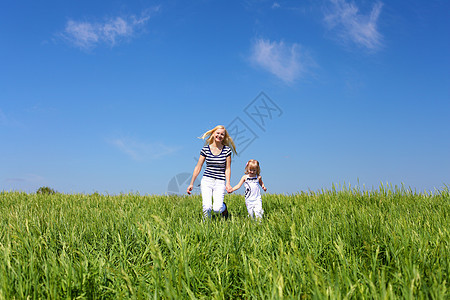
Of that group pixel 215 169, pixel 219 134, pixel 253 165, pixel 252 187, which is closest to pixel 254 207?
pixel 252 187

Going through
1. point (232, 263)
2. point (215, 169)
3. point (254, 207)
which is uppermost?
point (215, 169)

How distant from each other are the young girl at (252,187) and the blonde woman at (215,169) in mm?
351

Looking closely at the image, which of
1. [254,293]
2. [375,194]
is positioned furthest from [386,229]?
[375,194]

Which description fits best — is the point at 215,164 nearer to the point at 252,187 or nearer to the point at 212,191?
the point at 212,191

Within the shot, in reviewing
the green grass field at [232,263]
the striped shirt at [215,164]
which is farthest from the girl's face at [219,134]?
the green grass field at [232,263]

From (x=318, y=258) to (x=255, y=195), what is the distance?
3.45 m

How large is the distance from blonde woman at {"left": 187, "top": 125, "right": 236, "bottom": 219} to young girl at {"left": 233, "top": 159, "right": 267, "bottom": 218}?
1.15 feet

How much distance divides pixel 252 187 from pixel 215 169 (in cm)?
86

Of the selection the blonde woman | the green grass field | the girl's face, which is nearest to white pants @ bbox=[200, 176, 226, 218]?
the blonde woman

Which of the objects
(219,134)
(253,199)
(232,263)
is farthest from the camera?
(219,134)

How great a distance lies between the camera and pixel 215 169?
6758mm

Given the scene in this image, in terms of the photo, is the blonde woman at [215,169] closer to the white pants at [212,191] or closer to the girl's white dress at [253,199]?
the white pants at [212,191]

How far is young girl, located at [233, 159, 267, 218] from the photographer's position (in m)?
6.71

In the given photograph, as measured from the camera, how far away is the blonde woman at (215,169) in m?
6.61
